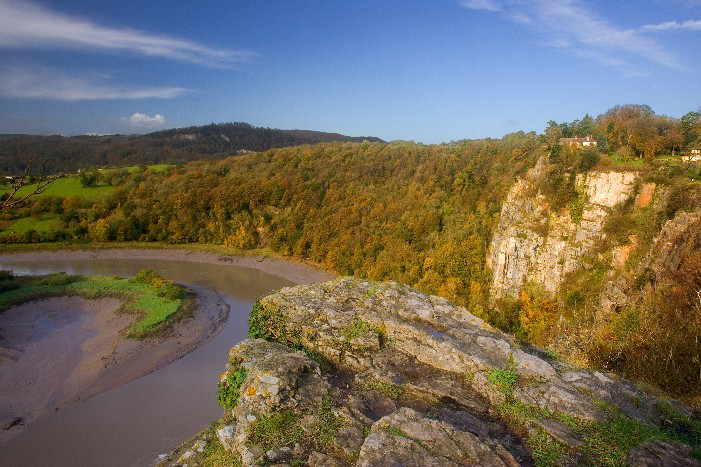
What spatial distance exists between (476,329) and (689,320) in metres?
5.21

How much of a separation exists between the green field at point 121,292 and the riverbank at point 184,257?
43.8 feet

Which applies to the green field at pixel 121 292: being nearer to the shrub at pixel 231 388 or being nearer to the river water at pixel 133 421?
the river water at pixel 133 421

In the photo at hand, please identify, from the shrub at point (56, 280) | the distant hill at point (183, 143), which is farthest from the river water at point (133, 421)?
the distant hill at point (183, 143)

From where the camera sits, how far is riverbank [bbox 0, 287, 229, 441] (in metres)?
21.0

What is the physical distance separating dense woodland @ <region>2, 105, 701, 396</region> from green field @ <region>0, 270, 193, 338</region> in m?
18.4

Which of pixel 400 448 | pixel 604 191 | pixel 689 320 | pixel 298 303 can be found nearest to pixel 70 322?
pixel 298 303

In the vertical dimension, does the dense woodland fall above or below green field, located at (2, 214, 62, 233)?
above

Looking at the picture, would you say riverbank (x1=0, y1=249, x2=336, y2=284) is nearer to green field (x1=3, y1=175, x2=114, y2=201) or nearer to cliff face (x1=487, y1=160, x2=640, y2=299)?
green field (x1=3, y1=175, x2=114, y2=201)

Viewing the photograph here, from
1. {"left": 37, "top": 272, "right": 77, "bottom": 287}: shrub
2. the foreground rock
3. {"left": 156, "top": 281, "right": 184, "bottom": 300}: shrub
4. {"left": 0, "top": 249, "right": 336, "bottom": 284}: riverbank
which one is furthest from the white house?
{"left": 37, "top": 272, "right": 77, "bottom": 287}: shrub

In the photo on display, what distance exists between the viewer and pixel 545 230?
2641 centimetres

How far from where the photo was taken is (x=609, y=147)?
2666 centimetres

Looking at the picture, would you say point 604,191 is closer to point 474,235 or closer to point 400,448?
point 474,235

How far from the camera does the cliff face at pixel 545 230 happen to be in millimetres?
23914

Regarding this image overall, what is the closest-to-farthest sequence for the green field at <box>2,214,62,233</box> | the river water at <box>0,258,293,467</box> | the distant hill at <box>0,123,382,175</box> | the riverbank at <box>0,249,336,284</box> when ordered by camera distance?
the river water at <box>0,258,293,467</box>, the riverbank at <box>0,249,336,284</box>, the green field at <box>2,214,62,233</box>, the distant hill at <box>0,123,382,175</box>
